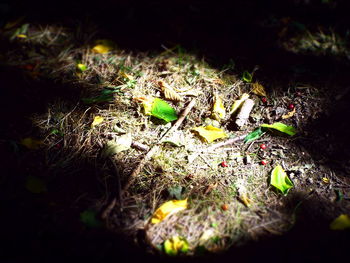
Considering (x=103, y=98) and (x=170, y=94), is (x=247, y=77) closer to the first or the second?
(x=170, y=94)

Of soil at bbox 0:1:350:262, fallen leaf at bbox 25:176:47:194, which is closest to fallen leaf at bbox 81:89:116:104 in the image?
soil at bbox 0:1:350:262

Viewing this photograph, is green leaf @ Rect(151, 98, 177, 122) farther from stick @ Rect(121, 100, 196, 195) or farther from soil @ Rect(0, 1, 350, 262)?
soil @ Rect(0, 1, 350, 262)

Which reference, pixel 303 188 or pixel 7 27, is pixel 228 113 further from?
pixel 7 27

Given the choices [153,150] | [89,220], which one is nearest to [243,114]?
[153,150]

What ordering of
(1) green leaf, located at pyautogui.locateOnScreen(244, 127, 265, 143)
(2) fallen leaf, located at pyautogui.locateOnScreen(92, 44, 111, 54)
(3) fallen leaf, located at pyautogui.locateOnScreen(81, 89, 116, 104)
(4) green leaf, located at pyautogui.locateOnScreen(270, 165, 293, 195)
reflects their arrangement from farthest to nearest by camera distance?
1. (2) fallen leaf, located at pyautogui.locateOnScreen(92, 44, 111, 54)
2. (3) fallen leaf, located at pyautogui.locateOnScreen(81, 89, 116, 104)
3. (1) green leaf, located at pyautogui.locateOnScreen(244, 127, 265, 143)
4. (4) green leaf, located at pyautogui.locateOnScreen(270, 165, 293, 195)

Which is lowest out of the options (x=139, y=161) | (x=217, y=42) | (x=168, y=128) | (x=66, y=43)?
(x=139, y=161)

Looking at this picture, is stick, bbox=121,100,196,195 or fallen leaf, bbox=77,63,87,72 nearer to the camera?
stick, bbox=121,100,196,195

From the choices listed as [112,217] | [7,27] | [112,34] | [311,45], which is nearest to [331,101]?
[311,45]
